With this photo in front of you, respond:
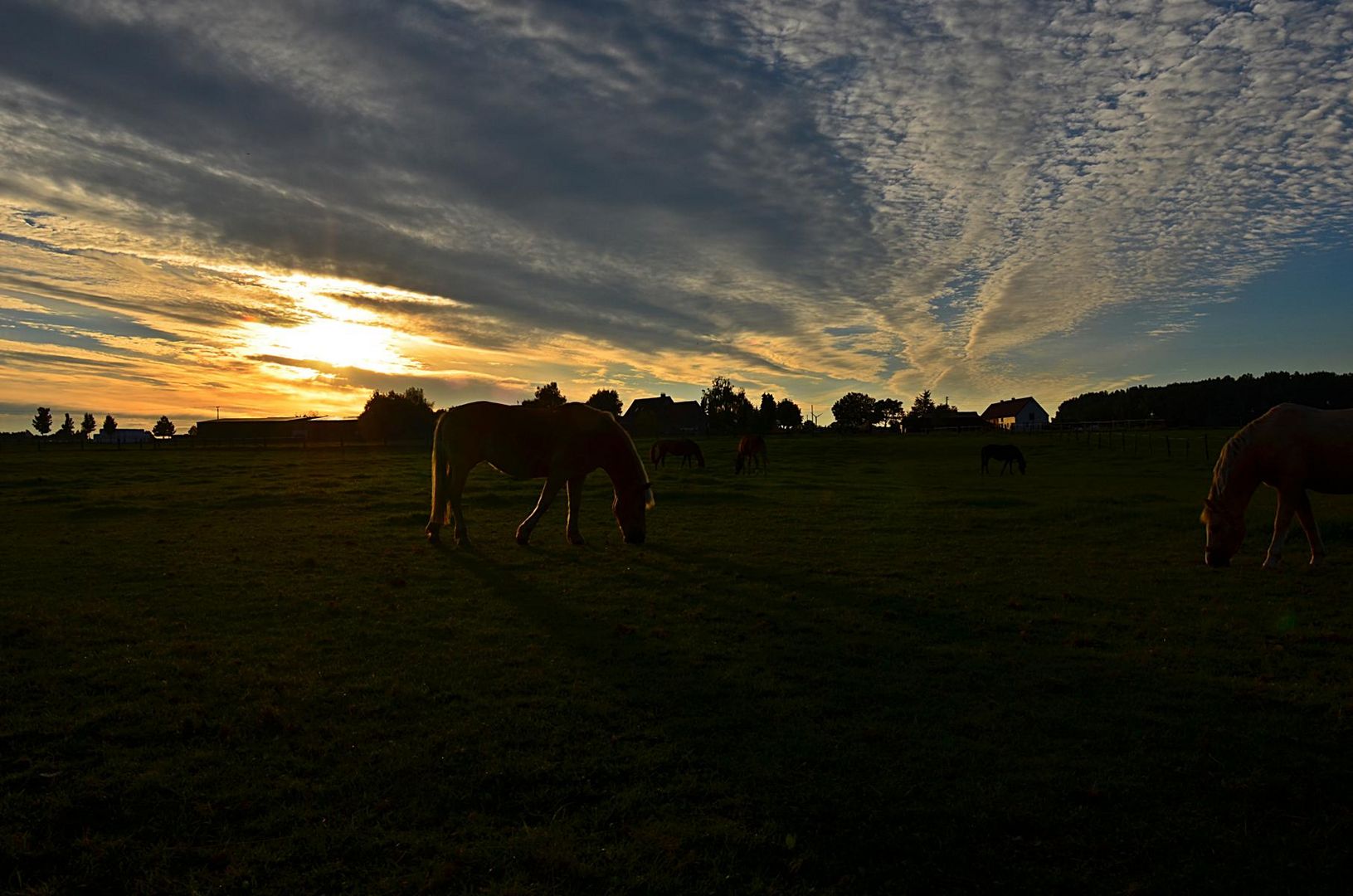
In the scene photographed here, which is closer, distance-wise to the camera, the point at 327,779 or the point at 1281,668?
the point at 327,779

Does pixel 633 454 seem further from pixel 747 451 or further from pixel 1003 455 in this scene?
pixel 1003 455

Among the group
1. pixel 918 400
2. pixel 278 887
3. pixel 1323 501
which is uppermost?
pixel 918 400

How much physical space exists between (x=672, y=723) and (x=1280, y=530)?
11318mm

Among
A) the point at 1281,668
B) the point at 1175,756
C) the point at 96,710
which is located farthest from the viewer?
the point at 1281,668

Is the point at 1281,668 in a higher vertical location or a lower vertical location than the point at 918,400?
lower

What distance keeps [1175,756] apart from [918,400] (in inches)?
5957

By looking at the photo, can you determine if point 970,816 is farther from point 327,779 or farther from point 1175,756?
point 327,779

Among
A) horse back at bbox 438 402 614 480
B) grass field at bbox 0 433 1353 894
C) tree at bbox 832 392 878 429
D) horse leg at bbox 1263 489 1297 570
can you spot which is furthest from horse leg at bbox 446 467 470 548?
tree at bbox 832 392 878 429

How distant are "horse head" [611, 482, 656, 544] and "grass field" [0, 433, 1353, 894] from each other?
68cm

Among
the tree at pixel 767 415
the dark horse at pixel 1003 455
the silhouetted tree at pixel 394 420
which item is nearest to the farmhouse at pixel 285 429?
the silhouetted tree at pixel 394 420

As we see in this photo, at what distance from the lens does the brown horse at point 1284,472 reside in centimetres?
1104

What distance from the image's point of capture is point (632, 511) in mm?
12953

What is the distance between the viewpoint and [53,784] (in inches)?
169

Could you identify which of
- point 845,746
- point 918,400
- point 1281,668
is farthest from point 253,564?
point 918,400
